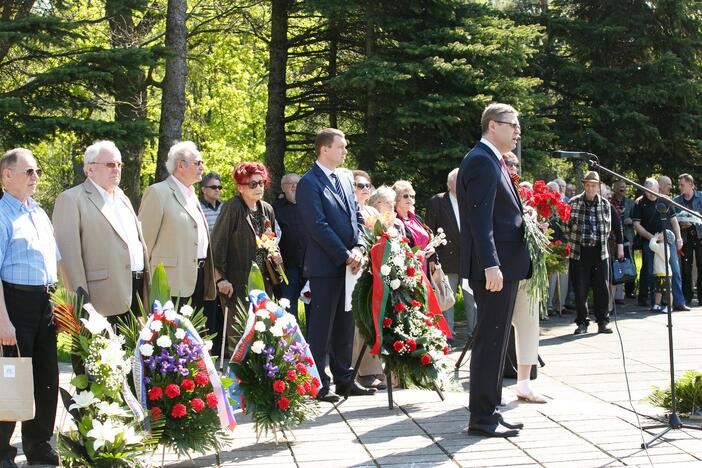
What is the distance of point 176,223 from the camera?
791cm

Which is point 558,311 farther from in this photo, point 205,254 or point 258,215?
point 205,254

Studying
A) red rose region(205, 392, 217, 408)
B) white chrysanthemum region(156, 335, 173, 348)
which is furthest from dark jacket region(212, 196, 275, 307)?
white chrysanthemum region(156, 335, 173, 348)

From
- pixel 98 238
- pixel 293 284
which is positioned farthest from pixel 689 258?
pixel 98 238

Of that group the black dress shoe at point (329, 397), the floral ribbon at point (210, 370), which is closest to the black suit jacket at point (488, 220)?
the black dress shoe at point (329, 397)

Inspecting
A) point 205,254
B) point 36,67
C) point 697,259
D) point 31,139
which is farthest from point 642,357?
point 36,67

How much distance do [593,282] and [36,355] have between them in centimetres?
826

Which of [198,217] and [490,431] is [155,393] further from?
[198,217]

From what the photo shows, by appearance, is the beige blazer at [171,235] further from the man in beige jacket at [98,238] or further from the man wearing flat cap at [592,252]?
the man wearing flat cap at [592,252]

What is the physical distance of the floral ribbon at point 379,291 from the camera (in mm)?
7777

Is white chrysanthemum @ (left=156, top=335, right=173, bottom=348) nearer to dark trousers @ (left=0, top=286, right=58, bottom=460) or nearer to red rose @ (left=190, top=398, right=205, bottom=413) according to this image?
red rose @ (left=190, top=398, right=205, bottom=413)

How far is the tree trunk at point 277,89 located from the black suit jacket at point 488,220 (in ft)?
33.4

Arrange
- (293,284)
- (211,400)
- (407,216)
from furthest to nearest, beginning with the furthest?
(293,284) < (407,216) < (211,400)

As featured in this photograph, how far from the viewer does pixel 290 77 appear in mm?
19219

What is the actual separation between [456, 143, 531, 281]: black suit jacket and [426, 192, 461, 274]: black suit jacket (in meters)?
4.27
